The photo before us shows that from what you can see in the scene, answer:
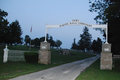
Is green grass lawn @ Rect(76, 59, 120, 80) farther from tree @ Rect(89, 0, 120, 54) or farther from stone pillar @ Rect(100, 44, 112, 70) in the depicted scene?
tree @ Rect(89, 0, 120, 54)

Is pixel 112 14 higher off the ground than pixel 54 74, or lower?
higher

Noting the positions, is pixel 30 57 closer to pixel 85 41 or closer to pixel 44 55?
pixel 44 55

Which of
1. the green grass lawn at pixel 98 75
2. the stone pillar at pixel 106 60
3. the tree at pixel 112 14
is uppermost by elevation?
the tree at pixel 112 14

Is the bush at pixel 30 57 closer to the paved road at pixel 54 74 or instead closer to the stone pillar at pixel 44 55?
the stone pillar at pixel 44 55

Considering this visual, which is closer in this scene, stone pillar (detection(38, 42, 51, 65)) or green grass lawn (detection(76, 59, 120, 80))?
green grass lawn (detection(76, 59, 120, 80))

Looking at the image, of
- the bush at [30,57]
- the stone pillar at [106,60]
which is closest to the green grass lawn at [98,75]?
the stone pillar at [106,60]

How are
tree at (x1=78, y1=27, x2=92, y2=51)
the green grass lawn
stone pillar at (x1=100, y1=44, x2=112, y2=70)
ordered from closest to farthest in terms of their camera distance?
the green grass lawn → stone pillar at (x1=100, y1=44, x2=112, y2=70) → tree at (x1=78, y1=27, x2=92, y2=51)

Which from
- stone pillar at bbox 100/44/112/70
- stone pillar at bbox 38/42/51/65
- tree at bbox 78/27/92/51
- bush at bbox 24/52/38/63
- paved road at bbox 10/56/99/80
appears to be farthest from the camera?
tree at bbox 78/27/92/51

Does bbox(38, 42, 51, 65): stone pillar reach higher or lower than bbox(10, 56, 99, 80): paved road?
higher

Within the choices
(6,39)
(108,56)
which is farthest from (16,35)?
(108,56)

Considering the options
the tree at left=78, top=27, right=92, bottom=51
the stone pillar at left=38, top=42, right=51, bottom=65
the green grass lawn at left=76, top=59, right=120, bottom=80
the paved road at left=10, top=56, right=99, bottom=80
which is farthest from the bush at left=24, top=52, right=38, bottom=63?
the tree at left=78, top=27, right=92, bottom=51

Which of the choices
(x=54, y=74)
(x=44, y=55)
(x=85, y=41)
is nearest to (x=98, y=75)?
(x=54, y=74)

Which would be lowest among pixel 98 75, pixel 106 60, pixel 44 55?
pixel 98 75

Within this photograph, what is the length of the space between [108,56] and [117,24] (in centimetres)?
791
